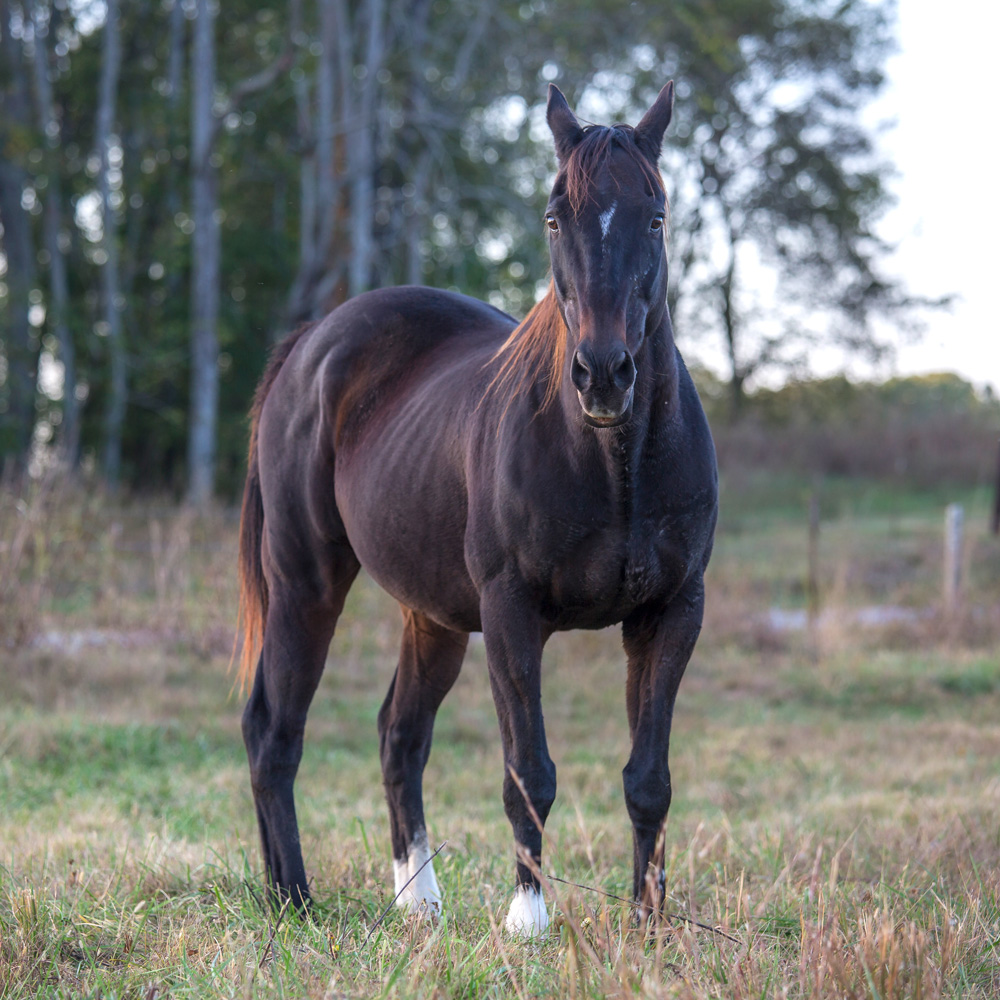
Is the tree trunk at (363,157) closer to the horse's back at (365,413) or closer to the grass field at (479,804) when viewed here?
the grass field at (479,804)

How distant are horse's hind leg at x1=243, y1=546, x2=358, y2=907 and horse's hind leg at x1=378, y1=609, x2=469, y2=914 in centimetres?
30

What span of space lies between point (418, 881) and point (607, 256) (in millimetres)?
2076

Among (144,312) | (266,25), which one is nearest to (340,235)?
(144,312)

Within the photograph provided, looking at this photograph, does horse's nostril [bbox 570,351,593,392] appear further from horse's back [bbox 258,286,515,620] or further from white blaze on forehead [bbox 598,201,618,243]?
horse's back [bbox 258,286,515,620]

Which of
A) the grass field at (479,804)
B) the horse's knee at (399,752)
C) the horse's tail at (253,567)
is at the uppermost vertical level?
the horse's tail at (253,567)

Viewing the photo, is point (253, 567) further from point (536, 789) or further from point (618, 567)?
point (618, 567)

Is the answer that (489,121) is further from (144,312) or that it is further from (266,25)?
(144,312)

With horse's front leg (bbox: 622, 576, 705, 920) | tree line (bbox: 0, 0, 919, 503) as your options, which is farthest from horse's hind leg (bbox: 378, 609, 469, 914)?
tree line (bbox: 0, 0, 919, 503)

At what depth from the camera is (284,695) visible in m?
3.67

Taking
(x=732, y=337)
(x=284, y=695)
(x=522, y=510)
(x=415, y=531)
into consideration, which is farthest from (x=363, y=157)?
(x=732, y=337)

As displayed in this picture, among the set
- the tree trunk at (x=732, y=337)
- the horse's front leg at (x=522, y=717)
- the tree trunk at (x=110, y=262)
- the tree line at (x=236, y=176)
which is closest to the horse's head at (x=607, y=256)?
the horse's front leg at (x=522, y=717)

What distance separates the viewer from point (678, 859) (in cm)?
361

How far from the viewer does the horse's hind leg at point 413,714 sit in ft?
11.9

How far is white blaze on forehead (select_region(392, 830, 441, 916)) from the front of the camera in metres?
2.82
